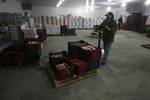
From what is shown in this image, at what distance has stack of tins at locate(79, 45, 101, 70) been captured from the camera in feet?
9.71

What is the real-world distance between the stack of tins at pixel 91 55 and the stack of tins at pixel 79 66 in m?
0.13

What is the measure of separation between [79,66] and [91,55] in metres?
0.42

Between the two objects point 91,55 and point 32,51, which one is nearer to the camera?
point 91,55

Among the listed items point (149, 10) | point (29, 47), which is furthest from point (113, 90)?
point (149, 10)

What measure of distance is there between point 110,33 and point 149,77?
66.3 inches

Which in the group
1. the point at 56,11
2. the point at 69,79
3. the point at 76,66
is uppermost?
the point at 56,11

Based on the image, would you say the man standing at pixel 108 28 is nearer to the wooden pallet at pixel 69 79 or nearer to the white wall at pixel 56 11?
the wooden pallet at pixel 69 79

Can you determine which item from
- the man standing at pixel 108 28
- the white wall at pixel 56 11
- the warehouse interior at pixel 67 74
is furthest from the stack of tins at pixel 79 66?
the white wall at pixel 56 11

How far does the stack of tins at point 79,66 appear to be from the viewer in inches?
114

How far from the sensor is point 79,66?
2859mm

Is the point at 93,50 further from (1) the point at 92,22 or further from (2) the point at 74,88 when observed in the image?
(1) the point at 92,22

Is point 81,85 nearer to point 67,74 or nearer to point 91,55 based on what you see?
point 67,74

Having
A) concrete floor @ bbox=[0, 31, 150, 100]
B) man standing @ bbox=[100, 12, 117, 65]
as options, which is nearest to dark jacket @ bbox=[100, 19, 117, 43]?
man standing @ bbox=[100, 12, 117, 65]

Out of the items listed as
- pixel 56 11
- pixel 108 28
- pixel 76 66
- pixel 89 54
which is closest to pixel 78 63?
pixel 76 66
